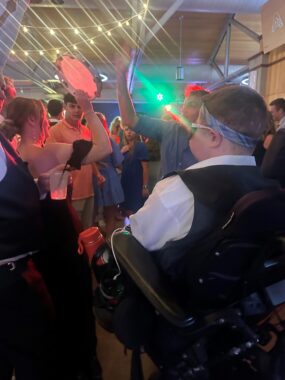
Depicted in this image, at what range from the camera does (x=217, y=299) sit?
2.45 feet

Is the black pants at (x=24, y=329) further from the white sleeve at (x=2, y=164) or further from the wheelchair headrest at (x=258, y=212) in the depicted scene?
the wheelchair headrest at (x=258, y=212)

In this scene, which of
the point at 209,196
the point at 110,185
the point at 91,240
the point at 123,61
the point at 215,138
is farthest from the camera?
the point at 110,185

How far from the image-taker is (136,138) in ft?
10.5

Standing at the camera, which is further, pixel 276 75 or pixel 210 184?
pixel 276 75

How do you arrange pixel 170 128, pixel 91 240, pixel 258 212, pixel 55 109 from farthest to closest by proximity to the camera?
pixel 55 109 → pixel 170 128 → pixel 91 240 → pixel 258 212

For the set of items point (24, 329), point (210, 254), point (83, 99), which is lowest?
point (24, 329)

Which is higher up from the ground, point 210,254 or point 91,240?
point 210,254

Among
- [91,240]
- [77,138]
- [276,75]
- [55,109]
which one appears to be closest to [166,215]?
[91,240]

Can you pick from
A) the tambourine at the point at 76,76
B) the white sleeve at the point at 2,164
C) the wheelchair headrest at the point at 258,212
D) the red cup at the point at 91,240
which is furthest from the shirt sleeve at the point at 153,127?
the wheelchair headrest at the point at 258,212

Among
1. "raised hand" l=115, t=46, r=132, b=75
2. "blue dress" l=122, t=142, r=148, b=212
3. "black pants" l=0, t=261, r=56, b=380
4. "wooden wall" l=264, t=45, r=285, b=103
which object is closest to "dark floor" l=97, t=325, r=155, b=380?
"black pants" l=0, t=261, r=56, b=380

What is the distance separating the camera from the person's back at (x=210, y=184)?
741 millimetres

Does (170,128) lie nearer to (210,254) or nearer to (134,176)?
(210,254)

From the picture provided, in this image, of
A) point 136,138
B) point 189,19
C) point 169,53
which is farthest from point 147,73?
point 136,138

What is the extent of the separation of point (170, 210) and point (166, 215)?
19 millimetres
